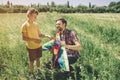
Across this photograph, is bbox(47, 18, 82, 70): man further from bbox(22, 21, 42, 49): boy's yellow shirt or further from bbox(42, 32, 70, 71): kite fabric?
bbox(22, 21, 42, 49): boy's yellow shirt

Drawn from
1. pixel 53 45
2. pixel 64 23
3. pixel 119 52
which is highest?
pixel 64 23

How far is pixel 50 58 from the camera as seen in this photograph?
600 centimetres

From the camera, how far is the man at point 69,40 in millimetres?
5062

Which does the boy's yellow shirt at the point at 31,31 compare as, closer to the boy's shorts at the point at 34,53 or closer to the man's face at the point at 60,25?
the boy's shorts at the point at 34,53

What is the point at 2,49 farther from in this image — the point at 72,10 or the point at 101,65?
the point at 72,10

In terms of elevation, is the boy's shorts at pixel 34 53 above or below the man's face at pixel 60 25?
below

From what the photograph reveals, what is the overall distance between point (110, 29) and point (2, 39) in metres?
5.76

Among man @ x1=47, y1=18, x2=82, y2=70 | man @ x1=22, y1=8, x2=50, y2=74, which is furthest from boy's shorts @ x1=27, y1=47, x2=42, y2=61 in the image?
man @ x1=47, y1=18, x2=82, y2=70

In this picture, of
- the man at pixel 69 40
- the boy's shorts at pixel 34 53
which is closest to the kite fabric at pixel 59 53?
the man at pixel 69 40

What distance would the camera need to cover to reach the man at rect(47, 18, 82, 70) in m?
5.06

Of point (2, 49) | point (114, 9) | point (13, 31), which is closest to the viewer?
point (2, 49)

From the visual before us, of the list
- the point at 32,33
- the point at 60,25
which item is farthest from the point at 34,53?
the point at 60,25

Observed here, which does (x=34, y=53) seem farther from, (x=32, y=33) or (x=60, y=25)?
(x=60, y=25)

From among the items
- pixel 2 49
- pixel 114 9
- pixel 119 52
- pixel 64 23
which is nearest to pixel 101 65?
pixel 64 23
